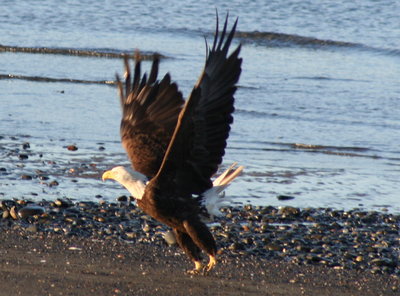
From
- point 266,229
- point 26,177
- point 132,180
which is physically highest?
point 132,180

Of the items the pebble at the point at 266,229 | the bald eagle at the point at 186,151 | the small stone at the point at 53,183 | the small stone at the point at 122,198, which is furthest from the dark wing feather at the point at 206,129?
the small stone at the point at 53,183

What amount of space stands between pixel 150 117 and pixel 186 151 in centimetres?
60

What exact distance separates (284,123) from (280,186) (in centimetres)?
307

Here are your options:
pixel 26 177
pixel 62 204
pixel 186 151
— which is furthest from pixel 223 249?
pixel 26 177

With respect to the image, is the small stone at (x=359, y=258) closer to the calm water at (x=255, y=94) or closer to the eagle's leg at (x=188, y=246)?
the eagle's leg at (x=188, y=246)

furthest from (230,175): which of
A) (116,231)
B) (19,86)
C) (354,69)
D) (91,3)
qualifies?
(91,3)

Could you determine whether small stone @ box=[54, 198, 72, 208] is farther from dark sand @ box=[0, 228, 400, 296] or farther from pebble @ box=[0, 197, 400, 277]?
dark sand @ box=[0, 228, 400, 296]

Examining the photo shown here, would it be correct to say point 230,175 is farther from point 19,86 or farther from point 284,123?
point 19,86

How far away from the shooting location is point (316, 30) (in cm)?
2017

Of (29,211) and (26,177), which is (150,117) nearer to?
(29,211)

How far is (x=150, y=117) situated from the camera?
6.32 m

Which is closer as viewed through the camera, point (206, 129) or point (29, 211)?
point (206, 129)

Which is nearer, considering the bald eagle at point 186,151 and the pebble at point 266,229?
the bald eagle at point 186,151

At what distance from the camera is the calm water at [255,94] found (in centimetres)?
855
